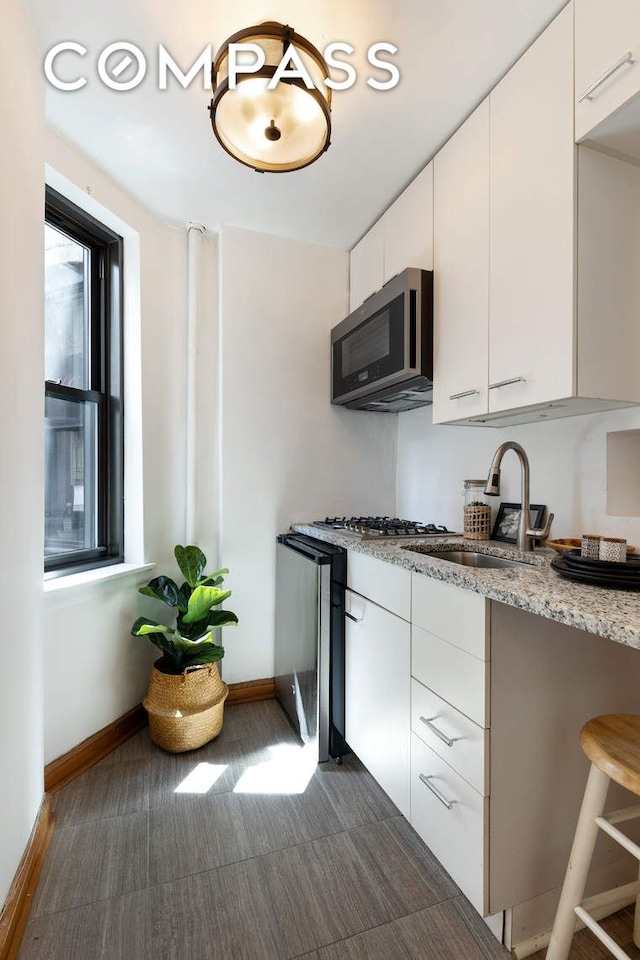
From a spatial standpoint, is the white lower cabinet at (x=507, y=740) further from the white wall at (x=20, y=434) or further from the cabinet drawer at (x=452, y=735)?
the white wall at (x=20, y=434)

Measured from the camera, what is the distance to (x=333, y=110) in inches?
59.7

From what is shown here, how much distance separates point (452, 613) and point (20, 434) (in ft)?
4.14

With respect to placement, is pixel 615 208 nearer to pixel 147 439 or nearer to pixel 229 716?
pixel 147 439

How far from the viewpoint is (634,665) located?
119cm

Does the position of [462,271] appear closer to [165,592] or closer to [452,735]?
[452,735]

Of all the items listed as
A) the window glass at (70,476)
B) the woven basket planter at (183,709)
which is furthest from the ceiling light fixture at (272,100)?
the woven basket planter at (183,709)

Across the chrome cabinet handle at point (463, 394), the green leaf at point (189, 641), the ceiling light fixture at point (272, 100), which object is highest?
the ceiling light fixture at point (272, 100)

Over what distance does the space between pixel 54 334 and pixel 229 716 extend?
1888mm

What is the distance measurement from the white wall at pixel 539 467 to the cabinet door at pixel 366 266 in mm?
686

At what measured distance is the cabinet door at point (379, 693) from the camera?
4.50 ft

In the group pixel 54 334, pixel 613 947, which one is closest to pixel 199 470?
pixel 54 334

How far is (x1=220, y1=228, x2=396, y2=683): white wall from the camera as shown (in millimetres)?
2301

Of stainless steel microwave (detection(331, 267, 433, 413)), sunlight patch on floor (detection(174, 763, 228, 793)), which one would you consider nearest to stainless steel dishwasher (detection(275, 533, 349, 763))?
sunlight patch on floor (detection(174, 763, 228, 793))

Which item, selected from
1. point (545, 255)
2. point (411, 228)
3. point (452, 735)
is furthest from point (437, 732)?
point (411, 228)
